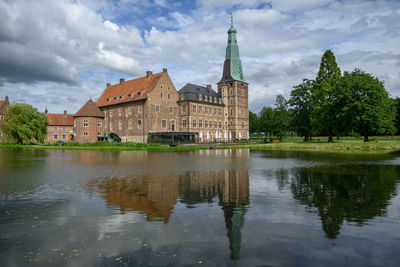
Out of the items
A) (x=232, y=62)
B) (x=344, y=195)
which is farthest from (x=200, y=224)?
(x=232, y=62)

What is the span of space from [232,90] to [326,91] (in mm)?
29509

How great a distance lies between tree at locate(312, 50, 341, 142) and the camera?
49.8 meters

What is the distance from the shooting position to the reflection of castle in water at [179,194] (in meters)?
7.54

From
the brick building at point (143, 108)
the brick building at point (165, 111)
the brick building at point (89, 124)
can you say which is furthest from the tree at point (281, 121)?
the brick building at point (89, 124)

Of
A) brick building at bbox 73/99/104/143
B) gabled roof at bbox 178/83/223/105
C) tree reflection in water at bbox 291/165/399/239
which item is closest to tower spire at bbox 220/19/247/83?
gabled roof at bbox 178/83/223/105

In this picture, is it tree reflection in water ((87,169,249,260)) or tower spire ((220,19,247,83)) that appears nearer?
tree reflection in water ((87,169,249,260))

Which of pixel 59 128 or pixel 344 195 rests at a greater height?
pixel 59 128

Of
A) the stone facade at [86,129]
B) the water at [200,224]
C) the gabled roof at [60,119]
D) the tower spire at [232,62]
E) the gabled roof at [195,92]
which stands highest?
the tower spire at [232,62]

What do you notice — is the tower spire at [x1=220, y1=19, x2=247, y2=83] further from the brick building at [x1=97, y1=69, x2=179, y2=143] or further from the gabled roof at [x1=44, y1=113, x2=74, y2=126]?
the gabled roof at [x1=44, y1=113, x2=74, y2=126]

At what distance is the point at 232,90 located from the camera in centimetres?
7569

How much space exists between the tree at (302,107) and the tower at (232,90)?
17.9 meters

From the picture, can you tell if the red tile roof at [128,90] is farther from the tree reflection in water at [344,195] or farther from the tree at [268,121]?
the tree reflection in water at [344,195]

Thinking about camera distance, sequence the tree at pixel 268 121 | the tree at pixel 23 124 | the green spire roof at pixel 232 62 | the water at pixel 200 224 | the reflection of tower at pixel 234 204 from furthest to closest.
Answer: the green spire roof at pixel 232 62
the tree at pixel 268 121
the tree at pixel 23 124
the reflection of tower at pixel 234 204
the water at pixel 200 224

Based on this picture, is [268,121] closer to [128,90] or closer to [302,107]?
[302,107]
